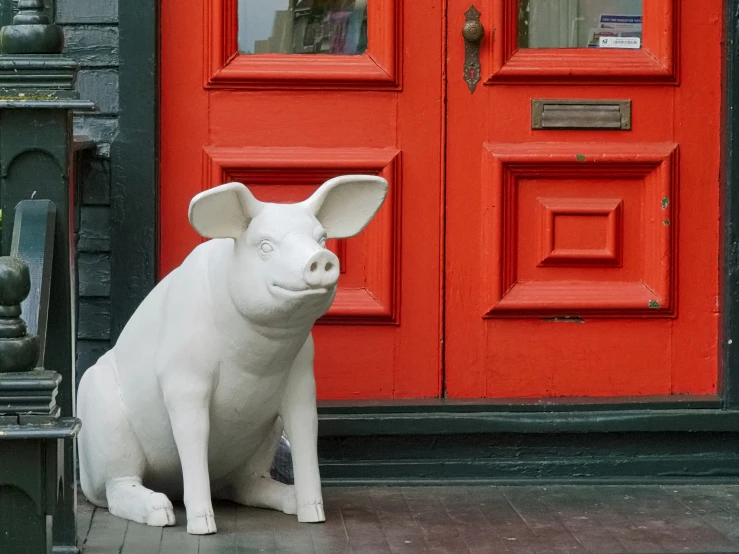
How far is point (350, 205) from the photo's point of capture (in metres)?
4.56

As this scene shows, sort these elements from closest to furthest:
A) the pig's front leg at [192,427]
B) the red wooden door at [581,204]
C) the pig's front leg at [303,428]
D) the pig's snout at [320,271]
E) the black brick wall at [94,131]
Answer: the pig's snout at [320,271] → the pig's front leg at [192,427] → the pig's front leg at [303,428] → the black brick wall at [94,131] → the red wooden door at [581,204]

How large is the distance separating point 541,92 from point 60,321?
1.97 metres

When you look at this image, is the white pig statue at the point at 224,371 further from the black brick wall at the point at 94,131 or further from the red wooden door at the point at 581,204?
the red wooden door at the point at 581,204

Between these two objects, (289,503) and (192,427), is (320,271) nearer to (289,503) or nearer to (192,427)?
(192,427)

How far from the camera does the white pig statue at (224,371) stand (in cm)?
432

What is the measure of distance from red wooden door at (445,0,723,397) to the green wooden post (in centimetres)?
153

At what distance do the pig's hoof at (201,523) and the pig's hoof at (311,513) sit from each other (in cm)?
30

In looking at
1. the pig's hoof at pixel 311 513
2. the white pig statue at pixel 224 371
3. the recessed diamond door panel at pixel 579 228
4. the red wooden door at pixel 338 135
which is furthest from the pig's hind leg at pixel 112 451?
the recessed diamond door panel at pixel 579 228

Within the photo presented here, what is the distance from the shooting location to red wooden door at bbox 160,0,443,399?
5328mm

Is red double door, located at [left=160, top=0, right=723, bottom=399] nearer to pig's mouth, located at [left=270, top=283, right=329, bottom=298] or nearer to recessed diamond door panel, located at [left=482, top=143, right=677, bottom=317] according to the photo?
recessed diamond door panel, located at [left=482, top=143, right=677, bottom=317]

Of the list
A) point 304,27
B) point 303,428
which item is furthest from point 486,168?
point 303,428

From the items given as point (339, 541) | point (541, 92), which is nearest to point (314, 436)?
point (339, 541)

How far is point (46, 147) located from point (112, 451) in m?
1.01

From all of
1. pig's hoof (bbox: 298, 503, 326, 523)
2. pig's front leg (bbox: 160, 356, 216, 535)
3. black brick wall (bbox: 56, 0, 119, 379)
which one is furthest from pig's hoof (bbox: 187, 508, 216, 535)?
black brick wall (bbox: 56, 0, 119, 379)
